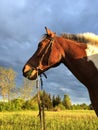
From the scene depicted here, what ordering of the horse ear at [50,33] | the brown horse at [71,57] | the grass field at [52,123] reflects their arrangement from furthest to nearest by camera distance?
the grass field at [52,123] → the horse ear at [50,33] → the brown horse at [71,57]

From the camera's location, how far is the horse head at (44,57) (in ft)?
23.1

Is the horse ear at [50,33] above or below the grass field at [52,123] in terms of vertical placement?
above

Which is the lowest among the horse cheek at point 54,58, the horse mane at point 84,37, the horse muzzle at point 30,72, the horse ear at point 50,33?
the horse muzzle at point 30,72

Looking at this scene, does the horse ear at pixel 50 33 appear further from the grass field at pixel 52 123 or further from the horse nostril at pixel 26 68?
the grass field at pixel 52 123

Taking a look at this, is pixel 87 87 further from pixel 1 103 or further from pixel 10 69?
pixel 10 69

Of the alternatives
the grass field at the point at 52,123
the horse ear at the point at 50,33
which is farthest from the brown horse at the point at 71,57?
the grass field at the point at 52,123

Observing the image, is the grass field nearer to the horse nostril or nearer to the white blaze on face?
the horse nostril

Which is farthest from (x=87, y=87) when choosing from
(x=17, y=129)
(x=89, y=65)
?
(x=17, y=129)

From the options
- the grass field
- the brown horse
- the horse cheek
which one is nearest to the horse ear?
the brown horse

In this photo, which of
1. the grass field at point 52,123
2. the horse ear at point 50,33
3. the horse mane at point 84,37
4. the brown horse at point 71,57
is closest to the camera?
the brown horse at point 71,57

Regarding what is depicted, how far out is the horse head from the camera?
7043 millimetres

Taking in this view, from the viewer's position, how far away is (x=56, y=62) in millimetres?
7035

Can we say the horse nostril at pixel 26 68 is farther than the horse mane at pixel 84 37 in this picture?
Yes

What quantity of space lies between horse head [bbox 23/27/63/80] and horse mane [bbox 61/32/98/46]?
29 cm
